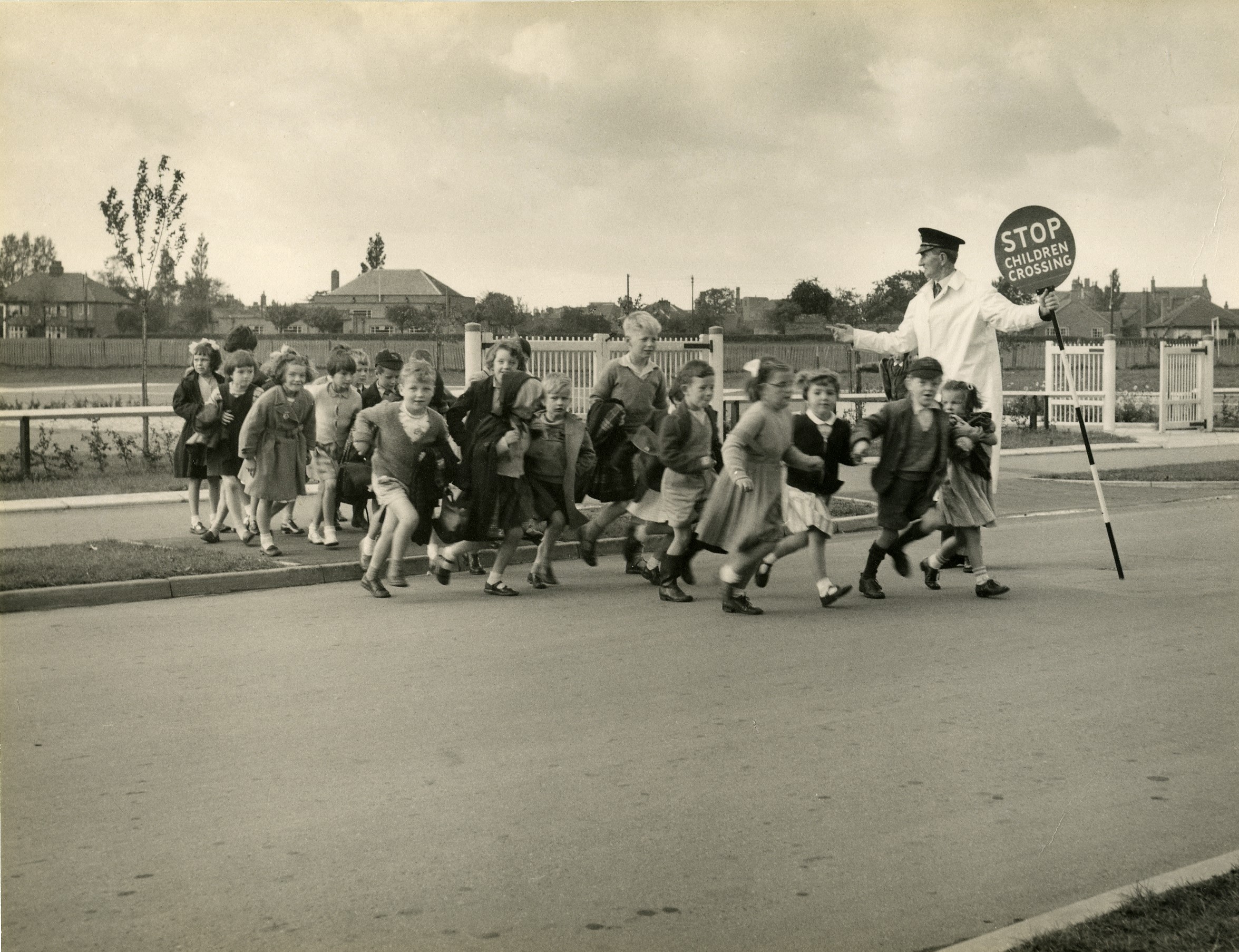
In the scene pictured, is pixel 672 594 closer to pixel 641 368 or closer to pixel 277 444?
pixel 641 368

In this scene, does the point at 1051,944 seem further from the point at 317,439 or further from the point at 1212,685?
the point at 317,439

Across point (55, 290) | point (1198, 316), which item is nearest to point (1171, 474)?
point (55, 290)

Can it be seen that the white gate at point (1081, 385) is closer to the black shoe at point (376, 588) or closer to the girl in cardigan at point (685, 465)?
the girl in cardigan at point (685, 465)

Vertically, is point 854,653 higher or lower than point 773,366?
lower

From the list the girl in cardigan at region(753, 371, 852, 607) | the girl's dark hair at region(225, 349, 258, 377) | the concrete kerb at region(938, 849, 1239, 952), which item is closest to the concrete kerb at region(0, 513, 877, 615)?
the girl's dark hair at region(225, 349, 258, 377)

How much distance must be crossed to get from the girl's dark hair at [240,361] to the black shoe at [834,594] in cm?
519

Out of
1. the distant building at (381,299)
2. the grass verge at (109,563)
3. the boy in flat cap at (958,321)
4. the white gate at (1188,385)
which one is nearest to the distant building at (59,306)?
the grass verge at (109,563)

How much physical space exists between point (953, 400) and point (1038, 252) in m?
1.96

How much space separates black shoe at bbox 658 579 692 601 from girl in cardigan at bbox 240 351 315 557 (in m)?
3.25

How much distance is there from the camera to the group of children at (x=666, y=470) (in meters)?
8.88

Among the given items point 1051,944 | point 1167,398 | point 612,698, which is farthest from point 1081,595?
point 1167,398

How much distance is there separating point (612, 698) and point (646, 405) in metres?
3.84

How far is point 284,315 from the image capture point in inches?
2436

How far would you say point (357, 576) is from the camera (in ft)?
34.7
